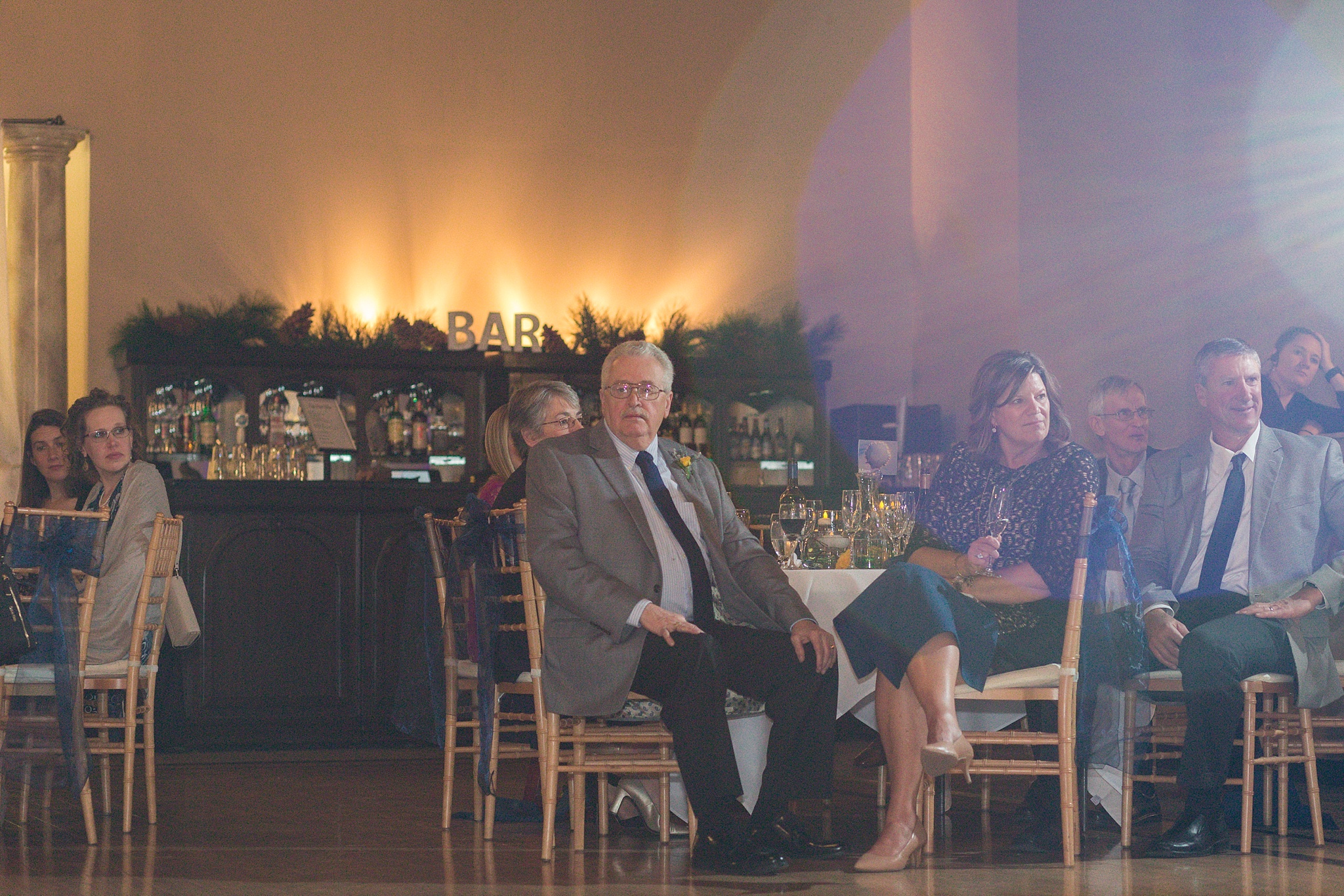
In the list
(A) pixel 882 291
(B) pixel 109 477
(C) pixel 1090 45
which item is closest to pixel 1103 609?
(B) pixel 109 477

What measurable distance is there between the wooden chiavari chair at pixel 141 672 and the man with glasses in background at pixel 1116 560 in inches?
99.1

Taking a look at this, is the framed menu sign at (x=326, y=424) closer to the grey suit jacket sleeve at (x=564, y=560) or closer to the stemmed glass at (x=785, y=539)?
the stemmed glass at (x=785, y=539)

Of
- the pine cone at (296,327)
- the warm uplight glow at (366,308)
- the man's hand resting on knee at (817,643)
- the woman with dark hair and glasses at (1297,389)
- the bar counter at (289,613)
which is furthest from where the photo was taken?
the warm uplight glow at (366,308)

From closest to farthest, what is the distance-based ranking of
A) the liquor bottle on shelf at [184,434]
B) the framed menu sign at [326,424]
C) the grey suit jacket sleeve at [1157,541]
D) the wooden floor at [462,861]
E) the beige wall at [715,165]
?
the wooden floor at [462,861]
the grey suit jacket sleeve at [1157,541]
the beige wall at [715,165]
the liquor bottle on shelf at [184,434]
the framed menu sign at [326,424]

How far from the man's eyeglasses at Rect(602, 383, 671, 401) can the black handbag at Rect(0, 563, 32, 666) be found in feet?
4.96

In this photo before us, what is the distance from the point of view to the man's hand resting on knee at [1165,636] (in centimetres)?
377

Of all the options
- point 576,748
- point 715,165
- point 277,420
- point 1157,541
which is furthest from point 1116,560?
point 715,165

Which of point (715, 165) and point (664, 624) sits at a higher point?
point (715, 165)

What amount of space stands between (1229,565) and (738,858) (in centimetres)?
158

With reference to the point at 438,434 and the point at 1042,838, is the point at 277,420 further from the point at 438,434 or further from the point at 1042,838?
the point at 1042,838

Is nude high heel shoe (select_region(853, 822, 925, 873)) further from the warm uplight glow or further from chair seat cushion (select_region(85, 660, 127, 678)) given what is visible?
the warm uplight glow

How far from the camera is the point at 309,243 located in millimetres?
7680

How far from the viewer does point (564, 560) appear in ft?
11.4

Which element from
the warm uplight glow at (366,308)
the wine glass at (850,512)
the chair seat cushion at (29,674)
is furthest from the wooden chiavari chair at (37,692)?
the warm uplight glow at (366,308)
